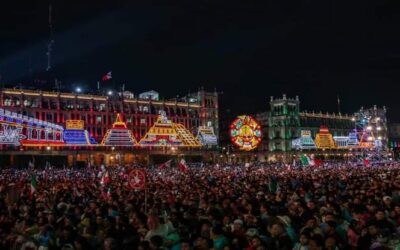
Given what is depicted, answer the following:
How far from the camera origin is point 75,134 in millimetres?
71438

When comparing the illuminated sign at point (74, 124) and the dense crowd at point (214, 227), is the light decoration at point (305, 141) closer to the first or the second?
the illuminated sign at point (74, 124)

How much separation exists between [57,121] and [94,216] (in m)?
73.4

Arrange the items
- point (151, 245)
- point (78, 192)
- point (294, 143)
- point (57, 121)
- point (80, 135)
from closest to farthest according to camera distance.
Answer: point (151, 245)
point (78, 192)
point (80, 135)
point (57, 121)
point (294, 143)

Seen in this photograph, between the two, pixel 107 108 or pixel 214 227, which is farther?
pixel 107 108

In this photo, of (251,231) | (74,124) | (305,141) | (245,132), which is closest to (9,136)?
(245,132)

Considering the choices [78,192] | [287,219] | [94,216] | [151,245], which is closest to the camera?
[151,245]

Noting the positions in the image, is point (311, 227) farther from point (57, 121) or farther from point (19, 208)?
point (57, 121)

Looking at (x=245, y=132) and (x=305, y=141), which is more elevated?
(x=305, y=141)

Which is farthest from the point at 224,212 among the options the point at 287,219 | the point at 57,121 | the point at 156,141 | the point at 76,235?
the point at 57,121

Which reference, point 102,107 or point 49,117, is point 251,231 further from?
point 102,107

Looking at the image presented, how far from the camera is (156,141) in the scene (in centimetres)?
7312

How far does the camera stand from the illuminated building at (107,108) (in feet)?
259

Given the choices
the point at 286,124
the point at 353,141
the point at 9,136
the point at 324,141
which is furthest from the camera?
the point at 286,124

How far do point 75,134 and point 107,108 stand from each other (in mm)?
18592
